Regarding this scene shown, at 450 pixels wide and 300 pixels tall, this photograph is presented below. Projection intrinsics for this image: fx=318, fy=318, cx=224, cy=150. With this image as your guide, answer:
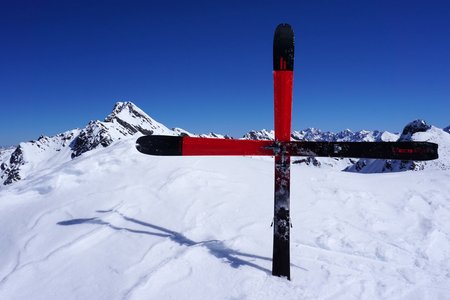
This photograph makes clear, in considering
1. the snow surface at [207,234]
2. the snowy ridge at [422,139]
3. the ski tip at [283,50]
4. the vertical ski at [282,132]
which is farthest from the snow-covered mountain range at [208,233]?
the snowy ridge at [422,139]

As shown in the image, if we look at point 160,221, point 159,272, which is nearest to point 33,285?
point 159,272

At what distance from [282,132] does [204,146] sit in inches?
40.9

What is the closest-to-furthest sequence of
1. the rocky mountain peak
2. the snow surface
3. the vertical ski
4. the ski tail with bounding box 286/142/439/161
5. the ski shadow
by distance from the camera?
the ski tail with bounding box 286/142/439/161 < the vertical ski < the snow surface < the ski shadow < the rocky mountain peak

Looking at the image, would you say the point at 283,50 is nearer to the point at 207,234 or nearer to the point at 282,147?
the point at 282,147

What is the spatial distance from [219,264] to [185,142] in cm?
192

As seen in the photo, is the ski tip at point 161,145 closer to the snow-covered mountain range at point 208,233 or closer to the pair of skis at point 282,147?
the pair of skis at point 282,147

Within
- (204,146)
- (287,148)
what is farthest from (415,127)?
(204,146)

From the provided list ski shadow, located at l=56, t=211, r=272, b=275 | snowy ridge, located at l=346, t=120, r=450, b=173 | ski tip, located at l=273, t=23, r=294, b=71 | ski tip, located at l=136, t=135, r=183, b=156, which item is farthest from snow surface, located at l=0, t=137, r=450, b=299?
snowy ridge, located at l=346, t=120, r=450, b=173

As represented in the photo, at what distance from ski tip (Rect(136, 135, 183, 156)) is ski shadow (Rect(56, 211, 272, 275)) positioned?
6.13 feet

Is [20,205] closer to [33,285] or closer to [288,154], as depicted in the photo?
[33,285]

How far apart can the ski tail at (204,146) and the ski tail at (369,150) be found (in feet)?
1.34

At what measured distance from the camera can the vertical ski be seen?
390cm

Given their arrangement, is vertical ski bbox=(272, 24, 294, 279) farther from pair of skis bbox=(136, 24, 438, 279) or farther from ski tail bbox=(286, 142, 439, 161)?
ski tail bbox=(286, 142, 439, 161)

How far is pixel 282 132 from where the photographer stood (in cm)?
409
